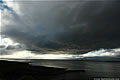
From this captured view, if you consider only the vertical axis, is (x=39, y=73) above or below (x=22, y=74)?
below

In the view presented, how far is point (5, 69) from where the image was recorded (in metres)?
39.2

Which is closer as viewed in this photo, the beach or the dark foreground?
the dark foreground

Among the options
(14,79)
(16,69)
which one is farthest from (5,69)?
(14,79)

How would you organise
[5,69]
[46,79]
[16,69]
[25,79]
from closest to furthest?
1. [25,79]
2. [46,79]
3. [5,69]
4. [16,69]

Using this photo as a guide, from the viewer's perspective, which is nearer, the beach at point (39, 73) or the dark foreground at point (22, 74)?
the dark foreground at point (22, 74)

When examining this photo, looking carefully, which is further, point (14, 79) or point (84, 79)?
point (84, 79)

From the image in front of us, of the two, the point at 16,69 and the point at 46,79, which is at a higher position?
the point at 16,69

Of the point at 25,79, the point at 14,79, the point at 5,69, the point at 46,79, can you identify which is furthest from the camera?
the point at 5,69

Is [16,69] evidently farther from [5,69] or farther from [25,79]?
[25,79]

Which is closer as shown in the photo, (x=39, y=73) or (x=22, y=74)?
(x=22, y=74)

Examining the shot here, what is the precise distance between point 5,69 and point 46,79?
64.1ft

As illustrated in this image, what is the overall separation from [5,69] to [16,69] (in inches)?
184

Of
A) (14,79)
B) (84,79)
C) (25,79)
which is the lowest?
(84,79)

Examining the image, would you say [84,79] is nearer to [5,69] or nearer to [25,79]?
[25,79]
